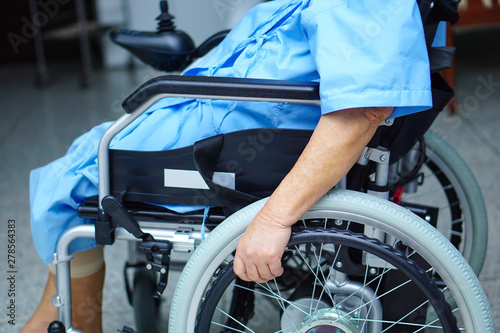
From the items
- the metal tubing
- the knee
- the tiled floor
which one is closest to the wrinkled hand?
the metal tubing

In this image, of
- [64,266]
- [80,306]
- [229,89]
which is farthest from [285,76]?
[80,306]

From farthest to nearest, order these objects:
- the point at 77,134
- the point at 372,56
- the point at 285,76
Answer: the point at 77,134 < the point at 285,76 < the point at 372,56

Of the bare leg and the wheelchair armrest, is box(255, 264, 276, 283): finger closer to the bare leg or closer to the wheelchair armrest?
the wheelchair armrest

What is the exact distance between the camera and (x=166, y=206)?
1136 millimetres

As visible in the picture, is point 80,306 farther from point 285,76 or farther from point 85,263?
point 285,76

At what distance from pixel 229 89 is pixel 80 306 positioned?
678 millimetres

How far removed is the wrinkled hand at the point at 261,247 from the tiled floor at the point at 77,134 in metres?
0.82

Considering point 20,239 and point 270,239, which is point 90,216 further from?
point 20,239

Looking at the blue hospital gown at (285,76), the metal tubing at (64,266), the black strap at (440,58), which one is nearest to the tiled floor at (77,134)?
the metal tubing at (64,266)

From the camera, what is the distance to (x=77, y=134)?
315cm

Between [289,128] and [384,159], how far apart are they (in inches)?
7.6

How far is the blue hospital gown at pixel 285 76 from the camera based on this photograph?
2.99ft

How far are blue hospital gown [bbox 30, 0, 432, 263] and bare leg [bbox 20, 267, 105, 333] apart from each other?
0.44 ft

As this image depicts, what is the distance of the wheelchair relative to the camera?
939 mm
